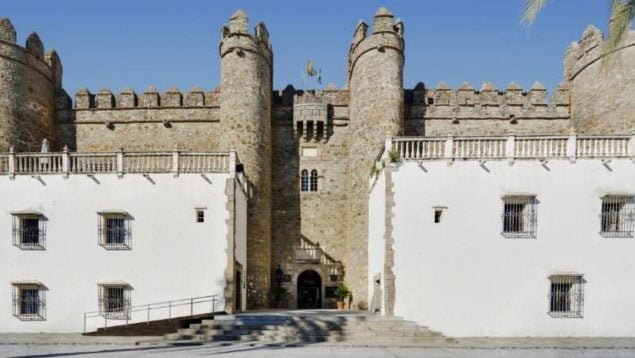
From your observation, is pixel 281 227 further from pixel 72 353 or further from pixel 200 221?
pixel 72 353

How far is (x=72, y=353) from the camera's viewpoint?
39.0 feet

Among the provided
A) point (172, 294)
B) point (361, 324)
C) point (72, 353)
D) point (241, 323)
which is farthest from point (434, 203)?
point (72, 353)

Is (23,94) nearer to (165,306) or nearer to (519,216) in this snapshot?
(165,306)

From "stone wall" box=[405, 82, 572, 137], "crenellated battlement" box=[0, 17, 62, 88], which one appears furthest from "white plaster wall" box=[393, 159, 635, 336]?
"crenellated battlement" box=[0, 17, 62, 88]

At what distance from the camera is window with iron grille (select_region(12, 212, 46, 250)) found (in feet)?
53.3

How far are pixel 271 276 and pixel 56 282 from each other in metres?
9.48

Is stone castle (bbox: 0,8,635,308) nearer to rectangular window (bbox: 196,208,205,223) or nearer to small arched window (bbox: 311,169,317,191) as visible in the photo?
small arched window (bbox: 311,169,317,191)

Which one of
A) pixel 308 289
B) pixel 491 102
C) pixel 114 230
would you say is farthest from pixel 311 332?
pixel 491 102

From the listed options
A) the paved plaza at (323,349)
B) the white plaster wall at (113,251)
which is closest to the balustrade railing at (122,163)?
the white plaster wall at (113,251)

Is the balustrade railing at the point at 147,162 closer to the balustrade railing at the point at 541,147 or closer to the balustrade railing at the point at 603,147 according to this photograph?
the balustrade railing at the point at 541,147

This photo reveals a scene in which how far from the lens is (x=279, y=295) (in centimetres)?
2192

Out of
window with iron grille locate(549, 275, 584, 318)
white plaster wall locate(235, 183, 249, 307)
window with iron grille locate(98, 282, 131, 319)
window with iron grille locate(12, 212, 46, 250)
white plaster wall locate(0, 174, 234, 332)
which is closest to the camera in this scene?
window with iron grille locate(549, 275, 584, 318)

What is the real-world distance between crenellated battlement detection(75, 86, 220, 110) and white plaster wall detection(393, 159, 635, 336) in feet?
44.2

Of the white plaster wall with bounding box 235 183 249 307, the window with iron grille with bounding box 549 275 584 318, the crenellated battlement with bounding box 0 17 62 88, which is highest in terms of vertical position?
the crenellated battlement with bounding box 0 17 62 88
